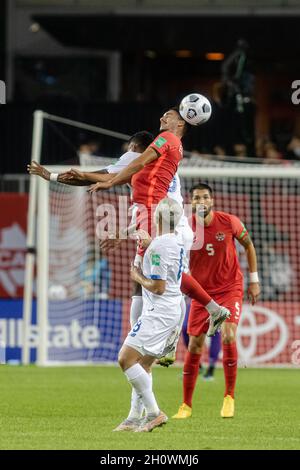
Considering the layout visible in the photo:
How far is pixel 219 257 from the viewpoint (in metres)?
14.6

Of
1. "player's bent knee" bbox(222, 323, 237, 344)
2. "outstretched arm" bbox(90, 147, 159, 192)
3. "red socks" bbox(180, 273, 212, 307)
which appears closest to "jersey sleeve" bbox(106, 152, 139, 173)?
"outstretched arm" bbox(90, 147, 159, 192)

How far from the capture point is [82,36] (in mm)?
28391

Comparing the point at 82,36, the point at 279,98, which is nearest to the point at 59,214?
the point at 82,36

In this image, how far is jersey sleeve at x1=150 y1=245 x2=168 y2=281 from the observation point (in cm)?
1150

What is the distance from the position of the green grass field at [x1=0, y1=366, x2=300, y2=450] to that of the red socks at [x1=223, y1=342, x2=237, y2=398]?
31cm

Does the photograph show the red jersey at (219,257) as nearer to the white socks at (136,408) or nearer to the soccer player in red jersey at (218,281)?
the soccer player in red jersey at (218,281)

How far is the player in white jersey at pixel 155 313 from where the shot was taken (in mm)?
11375

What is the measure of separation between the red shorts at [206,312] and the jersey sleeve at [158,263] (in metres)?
2.51

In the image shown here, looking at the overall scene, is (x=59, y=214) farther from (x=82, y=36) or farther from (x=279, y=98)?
(x=279, y=98)

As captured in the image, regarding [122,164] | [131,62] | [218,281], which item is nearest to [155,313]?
Result: [122,164]

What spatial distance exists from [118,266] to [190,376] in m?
9.13

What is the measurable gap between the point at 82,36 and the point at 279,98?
6.78 m

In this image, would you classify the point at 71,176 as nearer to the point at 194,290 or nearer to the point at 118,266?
the point at 194,290

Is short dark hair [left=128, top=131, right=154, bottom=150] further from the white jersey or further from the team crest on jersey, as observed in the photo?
the team crest on jersey
